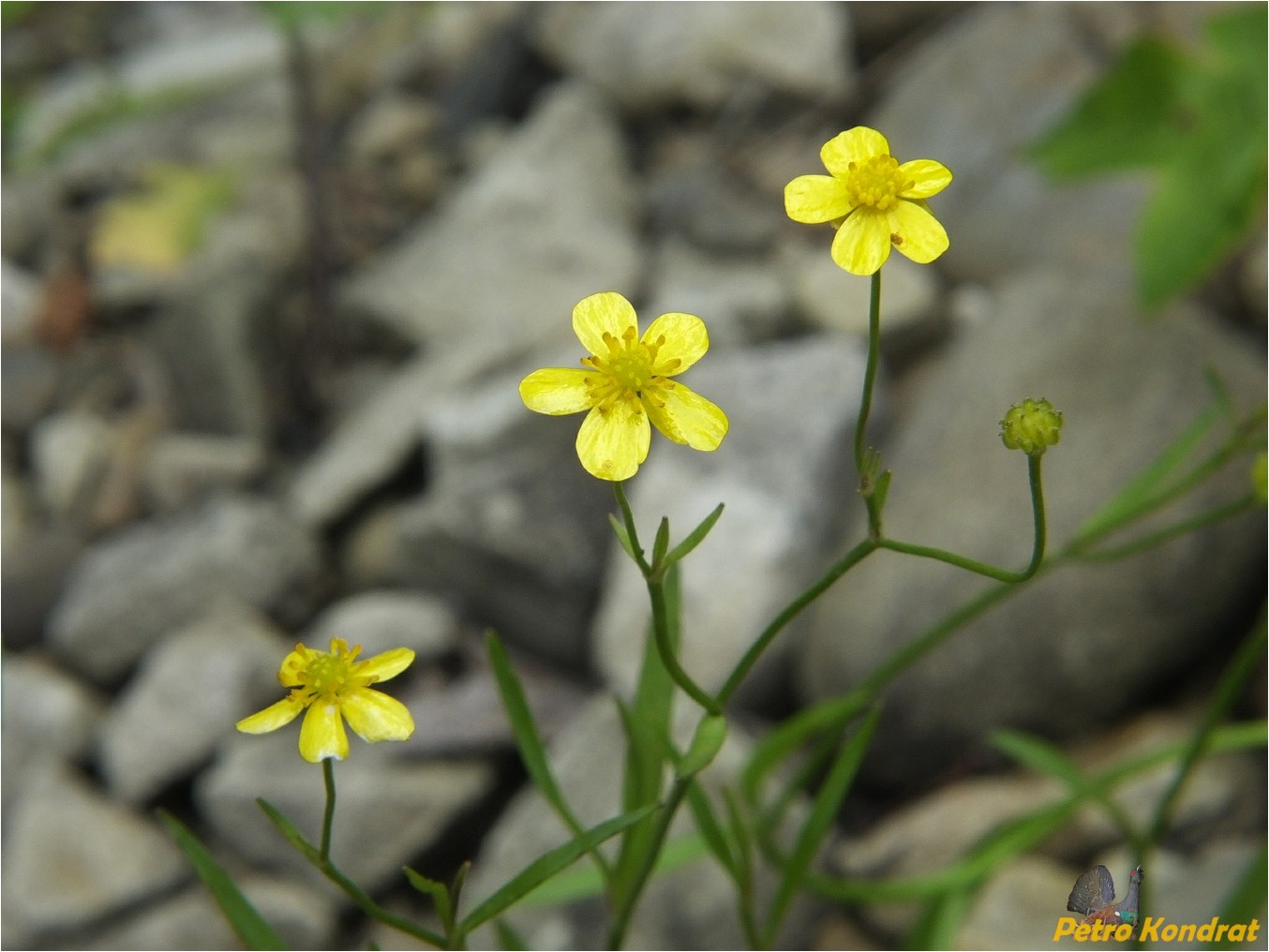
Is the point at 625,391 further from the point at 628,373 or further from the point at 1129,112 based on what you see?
the point at 1129,112

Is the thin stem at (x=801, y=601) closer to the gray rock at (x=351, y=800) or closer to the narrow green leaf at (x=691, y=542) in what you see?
the narrow green leaf at (x=691, y=542)

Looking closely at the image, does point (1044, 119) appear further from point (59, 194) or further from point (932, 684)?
point (59, 194)

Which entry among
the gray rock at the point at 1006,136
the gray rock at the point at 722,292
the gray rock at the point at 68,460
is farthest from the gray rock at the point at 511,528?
the gray rock at the point at 1006,136

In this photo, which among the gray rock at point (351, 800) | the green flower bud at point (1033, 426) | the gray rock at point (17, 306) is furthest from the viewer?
the gray rock at point (17, 306)

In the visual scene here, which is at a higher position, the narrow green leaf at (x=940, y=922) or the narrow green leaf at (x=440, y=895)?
the narrow green leaf at (x=940, y=922)

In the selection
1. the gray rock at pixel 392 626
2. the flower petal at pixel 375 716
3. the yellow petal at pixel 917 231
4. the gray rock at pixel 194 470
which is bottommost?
the flower petal at pixel 375 716

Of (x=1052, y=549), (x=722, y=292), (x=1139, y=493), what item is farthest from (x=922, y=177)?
(x=722, y=292)

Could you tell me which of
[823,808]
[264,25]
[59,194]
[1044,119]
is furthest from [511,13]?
[823,808]
